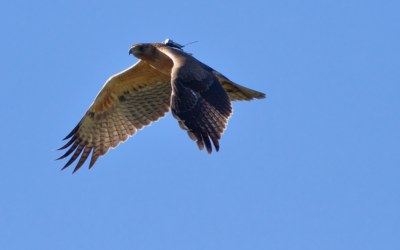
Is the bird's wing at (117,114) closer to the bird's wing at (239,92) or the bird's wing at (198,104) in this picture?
the bird's wing at (239,92)

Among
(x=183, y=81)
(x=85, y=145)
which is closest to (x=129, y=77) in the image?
(x=85, y=145)

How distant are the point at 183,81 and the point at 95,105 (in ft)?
12.2

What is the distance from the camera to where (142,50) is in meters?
11.2

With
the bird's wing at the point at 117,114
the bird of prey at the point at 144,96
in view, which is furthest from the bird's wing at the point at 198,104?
the bird's wing at the point at 117,114

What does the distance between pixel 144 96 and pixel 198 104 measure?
134 inches

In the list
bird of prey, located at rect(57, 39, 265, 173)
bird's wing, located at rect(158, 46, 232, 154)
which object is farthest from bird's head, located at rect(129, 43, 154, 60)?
bird's wing, located at rect(158, 46, 232, 154)

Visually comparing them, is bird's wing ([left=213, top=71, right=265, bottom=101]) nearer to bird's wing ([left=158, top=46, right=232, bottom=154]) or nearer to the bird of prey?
the bird of prey

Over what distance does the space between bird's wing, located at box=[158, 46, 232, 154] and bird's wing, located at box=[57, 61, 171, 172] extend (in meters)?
2.56

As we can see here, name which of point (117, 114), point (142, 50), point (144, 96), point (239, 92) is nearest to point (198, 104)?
point (239, 92)

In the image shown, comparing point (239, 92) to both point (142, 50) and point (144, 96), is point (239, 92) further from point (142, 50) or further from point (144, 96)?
point (144, 96)

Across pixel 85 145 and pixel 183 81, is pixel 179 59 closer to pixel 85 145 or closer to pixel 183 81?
pixel 183 81

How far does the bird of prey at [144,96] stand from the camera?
31.3 ft

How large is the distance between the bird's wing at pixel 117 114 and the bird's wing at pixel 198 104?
8.39 feet

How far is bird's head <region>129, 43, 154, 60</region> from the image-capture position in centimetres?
1117
